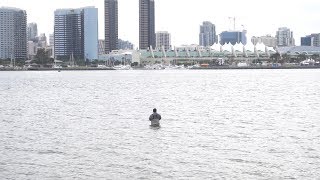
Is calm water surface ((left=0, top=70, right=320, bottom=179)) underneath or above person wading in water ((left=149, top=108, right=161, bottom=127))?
A: underneath

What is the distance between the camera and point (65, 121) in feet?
119

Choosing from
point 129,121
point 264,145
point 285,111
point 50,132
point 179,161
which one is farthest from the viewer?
point 285,111

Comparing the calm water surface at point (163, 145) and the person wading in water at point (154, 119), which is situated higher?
the person wading in water at point (154, 119)

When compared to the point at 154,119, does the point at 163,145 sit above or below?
below

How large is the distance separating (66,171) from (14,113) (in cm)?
2404

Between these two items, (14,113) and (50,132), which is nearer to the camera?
(50,132)

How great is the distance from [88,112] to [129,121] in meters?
7.82

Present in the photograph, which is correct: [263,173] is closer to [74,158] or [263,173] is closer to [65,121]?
[74,158]

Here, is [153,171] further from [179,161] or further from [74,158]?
[74,158]

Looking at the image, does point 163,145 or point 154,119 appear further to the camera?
point 154,119

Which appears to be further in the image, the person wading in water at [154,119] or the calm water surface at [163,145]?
the person wading in water at [154,119]

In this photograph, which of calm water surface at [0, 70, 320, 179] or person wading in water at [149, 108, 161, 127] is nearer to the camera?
calm water surface at [0, 70, 320, 179]

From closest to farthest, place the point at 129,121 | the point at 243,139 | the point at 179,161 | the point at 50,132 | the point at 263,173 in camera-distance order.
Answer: the point at 263,173 < the point at 179,161 < the point at 243,139 < the point at 50,132 < the point at 129,121

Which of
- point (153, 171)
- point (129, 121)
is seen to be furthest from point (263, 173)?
point (129, 121)
